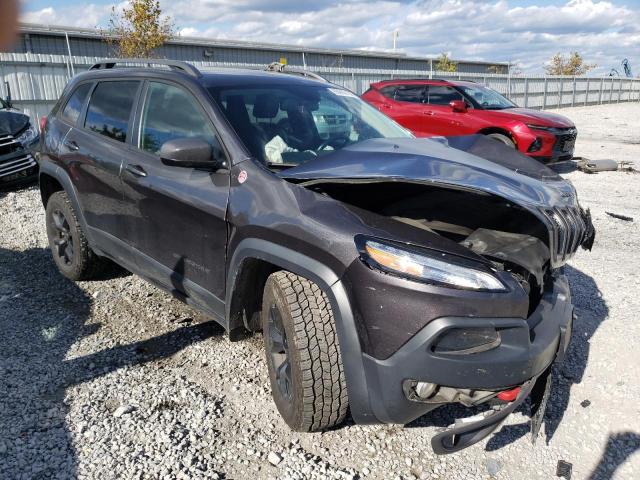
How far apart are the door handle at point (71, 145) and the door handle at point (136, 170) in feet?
2.96

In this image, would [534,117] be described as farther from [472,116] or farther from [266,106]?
[266,106]

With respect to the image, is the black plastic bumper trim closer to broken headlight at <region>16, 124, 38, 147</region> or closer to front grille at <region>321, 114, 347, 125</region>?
front grille at <region>321, 114, 347, 125</region>

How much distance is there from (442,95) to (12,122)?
782 centimetres

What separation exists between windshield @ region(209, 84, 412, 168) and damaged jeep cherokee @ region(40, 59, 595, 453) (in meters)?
0.01

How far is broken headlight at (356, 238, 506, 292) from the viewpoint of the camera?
7.22 ft

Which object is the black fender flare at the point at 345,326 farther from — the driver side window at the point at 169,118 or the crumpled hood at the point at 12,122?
the crumpled hood at the point at 12,122

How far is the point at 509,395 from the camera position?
7.63 feet

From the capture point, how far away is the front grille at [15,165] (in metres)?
8.07

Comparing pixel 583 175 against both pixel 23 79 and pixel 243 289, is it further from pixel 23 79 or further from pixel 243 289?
pixel 23 79

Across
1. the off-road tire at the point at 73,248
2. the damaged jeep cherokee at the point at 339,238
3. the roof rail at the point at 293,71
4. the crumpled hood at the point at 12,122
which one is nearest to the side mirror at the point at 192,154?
the damaged jeep cherokee at the point at 339,238

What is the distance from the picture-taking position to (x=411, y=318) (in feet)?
7.07

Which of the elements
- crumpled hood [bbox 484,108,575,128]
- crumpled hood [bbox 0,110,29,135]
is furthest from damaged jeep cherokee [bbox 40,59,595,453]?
crumpled hood [bbox 484,108,575,128]

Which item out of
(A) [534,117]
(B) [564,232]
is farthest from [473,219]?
(A) [534,117]

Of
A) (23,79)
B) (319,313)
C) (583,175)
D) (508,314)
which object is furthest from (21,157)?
(583,175)
